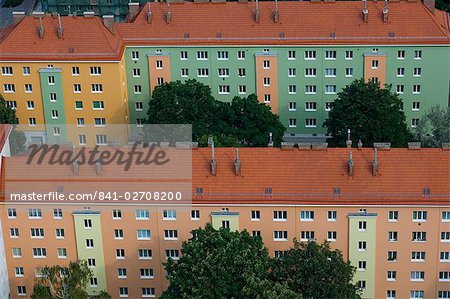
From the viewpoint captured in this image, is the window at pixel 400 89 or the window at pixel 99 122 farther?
the window at pixel 400 89

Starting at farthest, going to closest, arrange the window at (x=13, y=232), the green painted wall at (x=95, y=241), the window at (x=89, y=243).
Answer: the window at (x=13, y=232), the window at (x=89, y=243), the green painted wall at (x=95, y=241)

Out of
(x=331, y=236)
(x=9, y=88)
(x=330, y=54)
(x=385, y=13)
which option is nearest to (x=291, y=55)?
(x=330, y=54)

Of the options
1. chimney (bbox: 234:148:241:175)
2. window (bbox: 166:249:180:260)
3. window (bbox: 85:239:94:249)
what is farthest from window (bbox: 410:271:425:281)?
window (bbox: 85:239:94:249)

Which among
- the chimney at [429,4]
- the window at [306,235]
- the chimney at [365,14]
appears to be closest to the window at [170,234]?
the window at [306,235]

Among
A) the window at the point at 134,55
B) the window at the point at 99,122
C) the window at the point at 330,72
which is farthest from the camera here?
the window at the point at 134,55

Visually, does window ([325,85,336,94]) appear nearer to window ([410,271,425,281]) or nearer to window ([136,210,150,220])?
window ([410,271,425,281])

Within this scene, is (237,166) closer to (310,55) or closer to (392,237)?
(392,237)

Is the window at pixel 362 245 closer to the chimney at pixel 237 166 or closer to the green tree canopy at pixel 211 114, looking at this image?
the chimney at pixel 237 166

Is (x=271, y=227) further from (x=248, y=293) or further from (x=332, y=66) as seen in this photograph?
(x=332, y=66)
